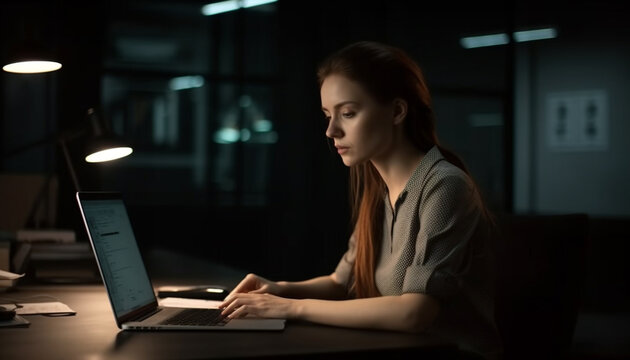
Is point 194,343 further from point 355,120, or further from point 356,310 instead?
point 355,120

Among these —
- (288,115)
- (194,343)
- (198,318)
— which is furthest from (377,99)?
(288,115)

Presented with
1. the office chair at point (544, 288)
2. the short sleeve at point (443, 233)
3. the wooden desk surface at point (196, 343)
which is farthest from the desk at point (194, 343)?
the office chair at point (544, 288)

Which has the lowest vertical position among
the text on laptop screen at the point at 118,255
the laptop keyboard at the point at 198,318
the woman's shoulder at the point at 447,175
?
the laptop keyboard at the point at 198,318

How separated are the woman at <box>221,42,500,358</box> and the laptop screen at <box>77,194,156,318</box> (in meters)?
0.20

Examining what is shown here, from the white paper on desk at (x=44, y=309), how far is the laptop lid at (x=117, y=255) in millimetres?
155

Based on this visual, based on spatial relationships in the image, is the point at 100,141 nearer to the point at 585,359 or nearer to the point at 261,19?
the point at 585,359

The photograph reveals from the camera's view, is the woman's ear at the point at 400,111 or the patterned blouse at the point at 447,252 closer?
the patterned blouse at the point at 447,252

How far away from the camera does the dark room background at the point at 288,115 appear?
5090mm

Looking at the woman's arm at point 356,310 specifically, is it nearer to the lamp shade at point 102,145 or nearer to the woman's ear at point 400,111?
the woman's ear at point 400,111

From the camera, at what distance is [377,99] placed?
179 cm

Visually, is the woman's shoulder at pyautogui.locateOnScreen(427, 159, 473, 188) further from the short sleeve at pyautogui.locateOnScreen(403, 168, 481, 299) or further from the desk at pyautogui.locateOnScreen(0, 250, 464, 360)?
the desk at pyautogui.locateOnScreen(0, 250, 464, 360)

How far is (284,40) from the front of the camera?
5.22 meters

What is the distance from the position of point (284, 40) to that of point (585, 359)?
11.0 feet

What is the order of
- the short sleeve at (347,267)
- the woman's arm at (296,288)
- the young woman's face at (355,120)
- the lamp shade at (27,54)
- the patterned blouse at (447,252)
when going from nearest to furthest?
the patterned blouse at (447,252) → the young woman's face at (355,120) → the woman's arm at (296,288) → the short sleeve at (347,267) → the lamp shade at (27,54)
